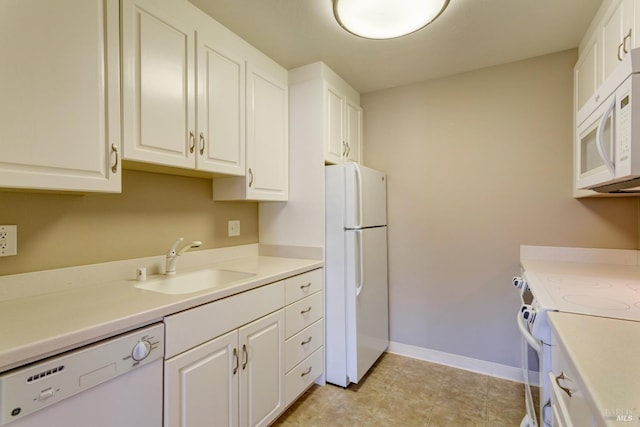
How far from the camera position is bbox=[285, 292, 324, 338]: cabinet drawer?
6.03 feet

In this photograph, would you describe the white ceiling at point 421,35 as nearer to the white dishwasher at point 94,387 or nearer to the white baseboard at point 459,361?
the white dishwasher at point 94,387

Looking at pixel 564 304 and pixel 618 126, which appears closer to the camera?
pixel 618 126

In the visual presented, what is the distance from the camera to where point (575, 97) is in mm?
2047

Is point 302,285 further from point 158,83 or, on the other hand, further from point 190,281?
point 158,83

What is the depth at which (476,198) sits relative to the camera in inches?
94.3

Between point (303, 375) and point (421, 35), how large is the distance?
7.41 feet

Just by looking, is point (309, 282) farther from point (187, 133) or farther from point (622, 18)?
point (622, 18)

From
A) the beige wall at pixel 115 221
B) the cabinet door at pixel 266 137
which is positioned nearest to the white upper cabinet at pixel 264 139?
the cabinet door at pixel 266 137

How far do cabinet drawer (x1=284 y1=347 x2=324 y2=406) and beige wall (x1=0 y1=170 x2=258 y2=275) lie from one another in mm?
973

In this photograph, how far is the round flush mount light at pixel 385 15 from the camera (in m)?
1.41

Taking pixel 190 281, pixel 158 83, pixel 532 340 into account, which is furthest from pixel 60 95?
pixel 532 340

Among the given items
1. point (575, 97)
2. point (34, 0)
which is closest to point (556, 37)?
point (575, 97)

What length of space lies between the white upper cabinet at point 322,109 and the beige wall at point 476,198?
17.9 inches

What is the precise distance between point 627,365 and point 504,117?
2.04m
